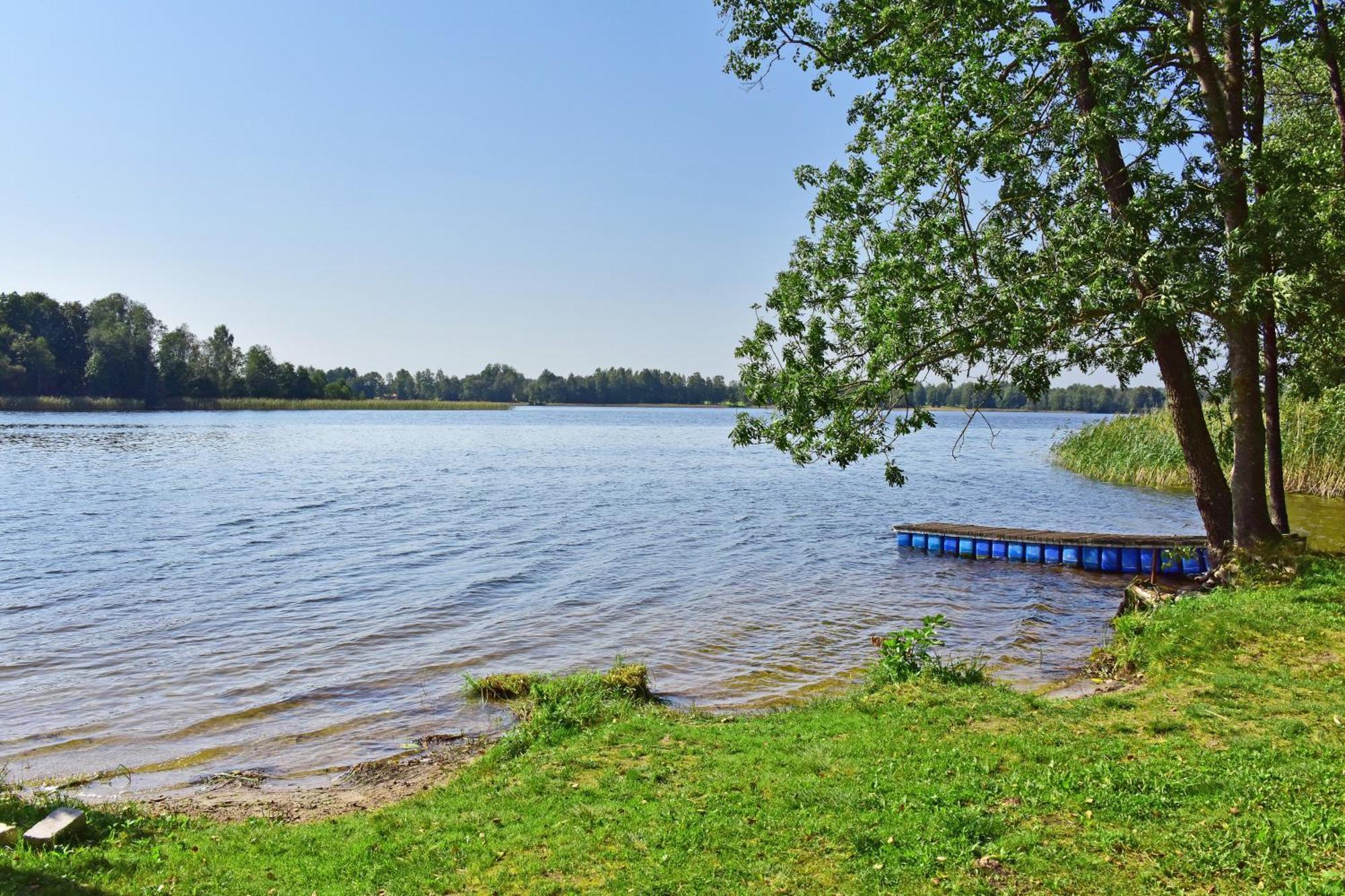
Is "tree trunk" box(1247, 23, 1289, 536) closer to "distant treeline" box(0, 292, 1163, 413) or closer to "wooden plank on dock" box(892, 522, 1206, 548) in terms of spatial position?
"wooden plank on dock" box(892, 522, 1206, 548)

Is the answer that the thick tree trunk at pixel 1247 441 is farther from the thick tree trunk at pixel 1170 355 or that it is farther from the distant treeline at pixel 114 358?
the distant treeline at pixel 114 358

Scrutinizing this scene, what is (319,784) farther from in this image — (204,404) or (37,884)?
(204,404)

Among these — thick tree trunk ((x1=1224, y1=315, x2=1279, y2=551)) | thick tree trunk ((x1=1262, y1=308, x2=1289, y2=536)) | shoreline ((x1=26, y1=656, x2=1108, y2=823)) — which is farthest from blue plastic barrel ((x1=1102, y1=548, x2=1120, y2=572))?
shoreline ((x1=26, y1=656, x2=1108, y2=823))

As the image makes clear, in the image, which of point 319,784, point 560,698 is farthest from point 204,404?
point 319,784

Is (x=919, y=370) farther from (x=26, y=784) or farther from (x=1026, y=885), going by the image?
(x=26, y=784)

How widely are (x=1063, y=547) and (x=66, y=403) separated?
429ft

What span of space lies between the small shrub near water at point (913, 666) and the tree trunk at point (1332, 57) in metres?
10.8

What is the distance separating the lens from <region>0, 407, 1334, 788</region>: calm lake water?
11383mm

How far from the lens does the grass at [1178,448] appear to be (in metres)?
26.8

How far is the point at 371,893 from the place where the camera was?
5578 millimetres

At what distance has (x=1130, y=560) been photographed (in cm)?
2133

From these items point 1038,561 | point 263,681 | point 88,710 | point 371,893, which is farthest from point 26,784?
point 1038,561

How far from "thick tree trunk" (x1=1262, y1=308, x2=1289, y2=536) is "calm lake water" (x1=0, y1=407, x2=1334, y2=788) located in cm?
369

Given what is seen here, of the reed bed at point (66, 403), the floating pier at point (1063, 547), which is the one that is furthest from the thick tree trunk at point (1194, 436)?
the reed bed at point (66, 403)
